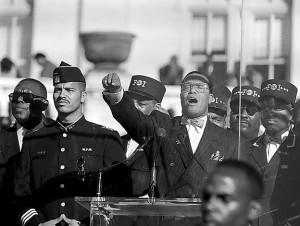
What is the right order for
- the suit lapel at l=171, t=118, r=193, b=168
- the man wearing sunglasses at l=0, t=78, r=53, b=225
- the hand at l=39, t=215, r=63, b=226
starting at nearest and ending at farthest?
the suit lapel at l=171, t=118, r=193, b=168, the hand at l=39, t=215, r=63, b=226, the man wearing sunglasses at l=0, t=78, r=53, b=225

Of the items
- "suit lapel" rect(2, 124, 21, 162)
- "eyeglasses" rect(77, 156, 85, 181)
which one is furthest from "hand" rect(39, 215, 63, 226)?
"suit lapel" rect(2, 124, 21, 162)

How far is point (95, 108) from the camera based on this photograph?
9.84 m

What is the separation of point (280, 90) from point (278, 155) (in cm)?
44

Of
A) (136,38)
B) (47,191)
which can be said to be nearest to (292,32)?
(136,38)

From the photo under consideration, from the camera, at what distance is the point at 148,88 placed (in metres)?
9.30

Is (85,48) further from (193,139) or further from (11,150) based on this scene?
(193,139)

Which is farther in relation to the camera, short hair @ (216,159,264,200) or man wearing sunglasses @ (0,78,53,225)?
man wearing sunglasses @ (0,78,53,225)

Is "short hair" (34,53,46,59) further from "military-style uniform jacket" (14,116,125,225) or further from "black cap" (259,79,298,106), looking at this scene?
"black cap" (259,79,298,106)

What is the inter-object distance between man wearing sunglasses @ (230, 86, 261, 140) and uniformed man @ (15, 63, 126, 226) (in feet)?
2.58

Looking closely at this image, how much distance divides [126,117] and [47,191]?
89 centimetres

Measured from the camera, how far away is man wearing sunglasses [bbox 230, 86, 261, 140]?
348 inches

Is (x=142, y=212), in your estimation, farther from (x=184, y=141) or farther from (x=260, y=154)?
(x=260, y=154)

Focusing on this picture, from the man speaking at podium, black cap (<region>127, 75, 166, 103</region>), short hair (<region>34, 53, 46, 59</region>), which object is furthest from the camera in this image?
short hair (<region>34, 53, 46, 59</region>)

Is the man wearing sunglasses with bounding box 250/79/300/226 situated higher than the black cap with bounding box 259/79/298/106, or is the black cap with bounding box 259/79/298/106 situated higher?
the black cap with bounding box 259/79/298/106
